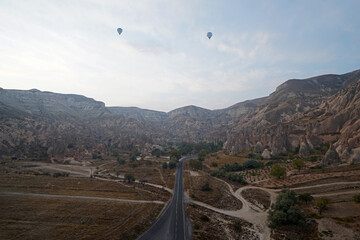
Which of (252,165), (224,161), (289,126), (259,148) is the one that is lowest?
(224,161)

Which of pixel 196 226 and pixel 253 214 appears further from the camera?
pixel 253 214

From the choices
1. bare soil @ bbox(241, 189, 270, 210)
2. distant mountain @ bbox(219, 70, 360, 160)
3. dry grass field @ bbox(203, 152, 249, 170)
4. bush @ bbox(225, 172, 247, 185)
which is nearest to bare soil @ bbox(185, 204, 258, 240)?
bare soil @ bbox(241, 189, 270, 210)

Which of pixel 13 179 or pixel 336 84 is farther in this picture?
pixel 336 84

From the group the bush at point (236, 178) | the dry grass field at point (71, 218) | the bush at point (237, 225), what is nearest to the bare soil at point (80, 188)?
the dry grass field at point (71, 218)

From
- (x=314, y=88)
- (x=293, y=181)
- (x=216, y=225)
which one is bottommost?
(x=216, y=225)

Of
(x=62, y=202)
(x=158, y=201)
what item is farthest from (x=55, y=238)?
(x=158, y=201)

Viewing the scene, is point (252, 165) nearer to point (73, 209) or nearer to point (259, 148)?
point (259, 148)

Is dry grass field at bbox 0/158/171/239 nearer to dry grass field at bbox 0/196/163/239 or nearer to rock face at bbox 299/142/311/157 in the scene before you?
dry grass field at bbox 0/196/163/239

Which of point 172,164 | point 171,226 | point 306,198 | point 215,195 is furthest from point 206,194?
point 172,164

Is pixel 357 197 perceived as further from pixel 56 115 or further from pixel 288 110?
pixel 56 115

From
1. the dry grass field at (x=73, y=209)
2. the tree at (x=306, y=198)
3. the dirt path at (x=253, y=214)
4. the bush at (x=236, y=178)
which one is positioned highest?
the tree at (x=306, y=198)

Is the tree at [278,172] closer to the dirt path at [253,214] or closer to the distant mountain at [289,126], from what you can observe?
the dirt path at [253,214]
